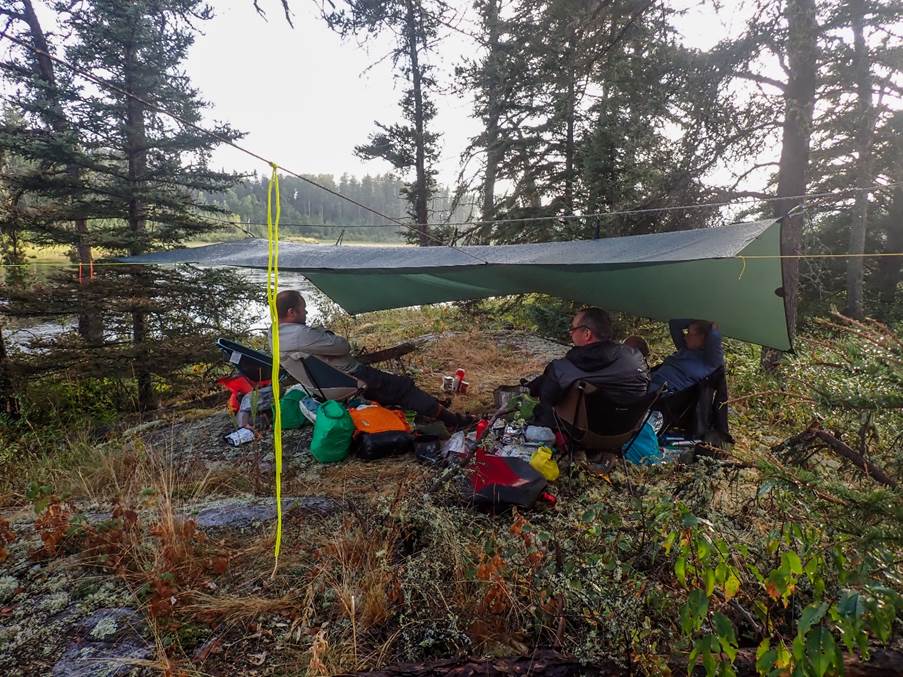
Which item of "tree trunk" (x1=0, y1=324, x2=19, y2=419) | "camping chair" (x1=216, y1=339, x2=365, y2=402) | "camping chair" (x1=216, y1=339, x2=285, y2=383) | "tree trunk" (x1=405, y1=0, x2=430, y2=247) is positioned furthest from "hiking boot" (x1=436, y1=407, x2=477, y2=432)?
"tree trunk" (x1=405, y1=0, x2=430, y2=247)

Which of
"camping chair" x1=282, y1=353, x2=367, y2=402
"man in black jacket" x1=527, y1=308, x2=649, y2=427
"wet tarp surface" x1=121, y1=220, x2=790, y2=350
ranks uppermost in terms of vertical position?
"wet tarp surface" x1=121, y1=220, x2=790, y2=350

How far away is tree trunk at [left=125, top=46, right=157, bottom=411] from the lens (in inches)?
210

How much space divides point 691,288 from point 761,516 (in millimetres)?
1799

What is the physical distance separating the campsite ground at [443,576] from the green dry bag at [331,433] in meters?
0.47

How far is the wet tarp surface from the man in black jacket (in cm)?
36

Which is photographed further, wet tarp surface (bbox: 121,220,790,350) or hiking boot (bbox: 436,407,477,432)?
hiking boot (bbox: 436,407,477,432)

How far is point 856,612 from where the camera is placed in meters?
0.73

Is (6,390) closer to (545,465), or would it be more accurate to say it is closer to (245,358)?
(245,358)

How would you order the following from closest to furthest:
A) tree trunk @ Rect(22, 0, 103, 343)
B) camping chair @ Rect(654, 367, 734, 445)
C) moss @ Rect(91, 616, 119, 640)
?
1. moss @ Rect(91, 616, 119, 640)
2. camping chair @ Rect(654, 367, 734, 445)
3. tree trunk @ Rect(22, 0, 103, 343)

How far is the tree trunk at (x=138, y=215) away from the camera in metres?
5.33

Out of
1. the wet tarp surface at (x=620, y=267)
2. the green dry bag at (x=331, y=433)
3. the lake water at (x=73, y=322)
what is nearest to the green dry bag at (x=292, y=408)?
the green dry bag at (x=331, y=433)

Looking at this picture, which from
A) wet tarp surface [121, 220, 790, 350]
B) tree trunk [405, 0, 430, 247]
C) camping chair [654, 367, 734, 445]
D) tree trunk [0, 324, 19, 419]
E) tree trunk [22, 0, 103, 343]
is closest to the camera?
wet tarp surface [121, 220, 790, 350]

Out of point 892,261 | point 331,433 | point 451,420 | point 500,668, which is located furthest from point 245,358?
point 892,261

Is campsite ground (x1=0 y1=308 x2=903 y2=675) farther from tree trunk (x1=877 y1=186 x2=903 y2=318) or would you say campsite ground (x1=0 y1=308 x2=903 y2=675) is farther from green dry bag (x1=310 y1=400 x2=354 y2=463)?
tree trunk (x1=877 y1=186 x2=903 y2=318)
